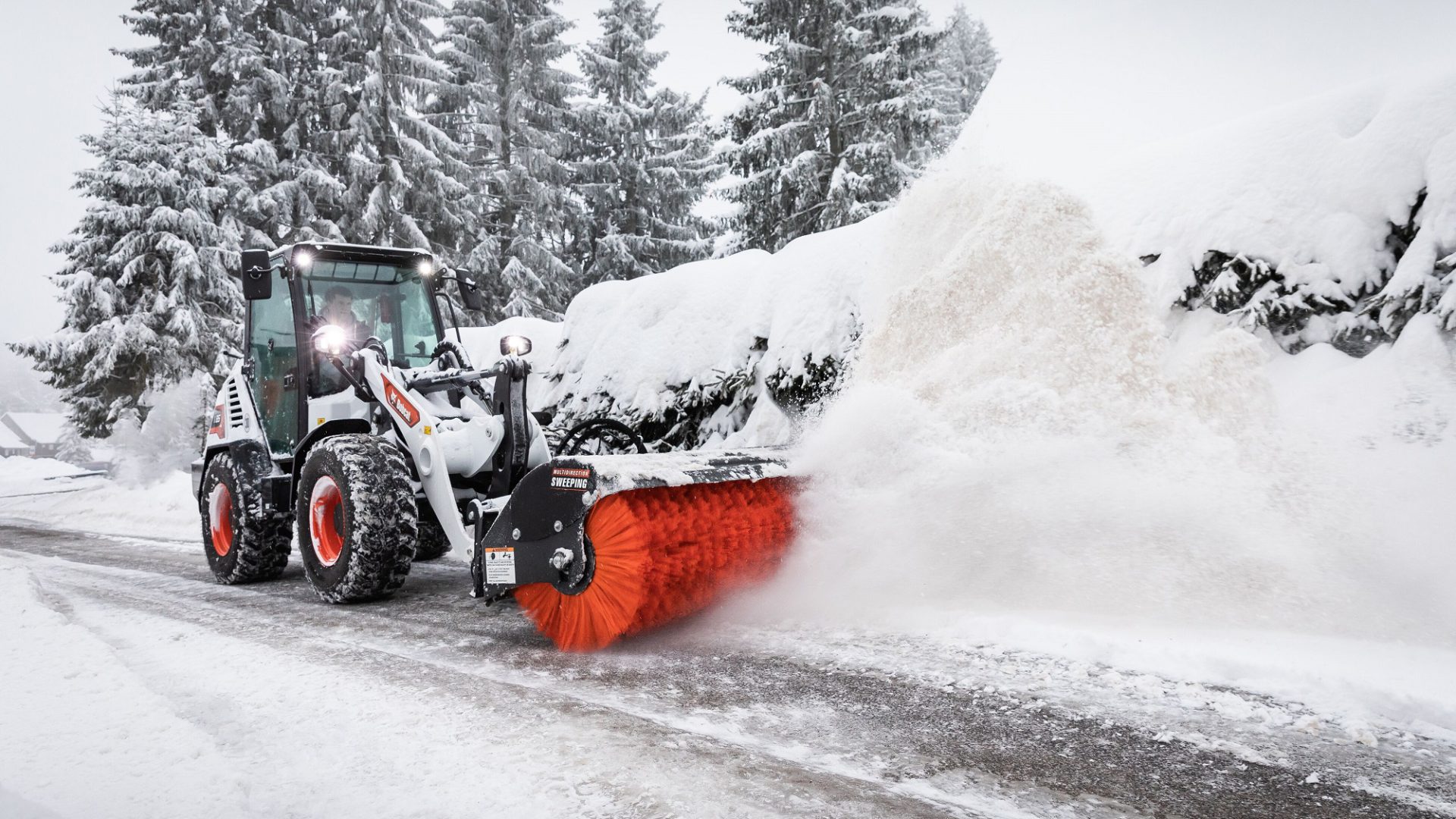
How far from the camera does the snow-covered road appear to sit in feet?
7.84

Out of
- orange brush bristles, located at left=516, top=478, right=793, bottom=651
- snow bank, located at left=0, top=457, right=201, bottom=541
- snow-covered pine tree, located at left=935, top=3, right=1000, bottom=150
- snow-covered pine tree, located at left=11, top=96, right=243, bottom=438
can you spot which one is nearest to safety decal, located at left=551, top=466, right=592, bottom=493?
orange brush bristles, located at left=516, top=478, right=793, bottom=651

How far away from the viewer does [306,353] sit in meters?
6.13

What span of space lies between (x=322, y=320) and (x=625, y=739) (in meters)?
4.52

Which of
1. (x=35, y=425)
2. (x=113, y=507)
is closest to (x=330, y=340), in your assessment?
(x=113, y=507)

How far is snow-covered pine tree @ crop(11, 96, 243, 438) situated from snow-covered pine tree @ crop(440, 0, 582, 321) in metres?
6.68

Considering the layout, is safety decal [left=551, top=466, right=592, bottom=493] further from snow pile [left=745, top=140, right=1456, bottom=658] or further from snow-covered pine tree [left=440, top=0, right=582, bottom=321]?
snow-covered pine tree [left=440, top=0, right=582, bottom=321]

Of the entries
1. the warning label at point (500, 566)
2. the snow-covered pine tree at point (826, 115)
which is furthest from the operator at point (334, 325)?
the snow-covered pine tree at point (826, 115)

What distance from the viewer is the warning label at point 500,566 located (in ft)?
13.9

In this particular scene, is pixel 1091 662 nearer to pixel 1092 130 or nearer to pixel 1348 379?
pixel 1348 379

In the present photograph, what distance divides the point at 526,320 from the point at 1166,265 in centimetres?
1142

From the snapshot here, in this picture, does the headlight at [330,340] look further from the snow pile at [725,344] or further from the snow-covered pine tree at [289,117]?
the snow-covered pine tree at [289,117]

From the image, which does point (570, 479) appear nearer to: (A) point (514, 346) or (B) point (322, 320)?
(A) point (514, 346)

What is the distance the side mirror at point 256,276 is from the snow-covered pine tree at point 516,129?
1899cm

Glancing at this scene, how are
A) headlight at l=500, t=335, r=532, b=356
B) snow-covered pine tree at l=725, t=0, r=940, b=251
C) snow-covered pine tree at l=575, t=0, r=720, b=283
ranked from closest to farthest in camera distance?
headlight at l=500, t=335, r=532, b=356, snow-covered pine tree at l=725, t=0, r=940, b=251, snow-covered pine tree at l=575, t=0, r=720, b=283
